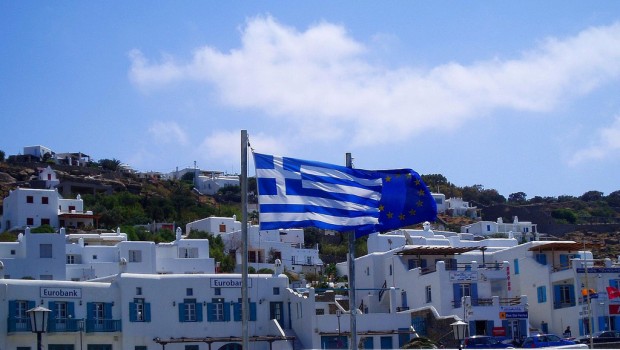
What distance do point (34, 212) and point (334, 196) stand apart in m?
96.4

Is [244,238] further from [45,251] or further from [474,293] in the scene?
[45,251]

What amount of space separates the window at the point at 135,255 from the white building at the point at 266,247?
51.2 feet

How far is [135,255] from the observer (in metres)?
82.9

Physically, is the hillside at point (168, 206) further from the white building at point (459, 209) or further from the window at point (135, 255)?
the window at point (135, 255)

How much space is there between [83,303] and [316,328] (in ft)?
42.2

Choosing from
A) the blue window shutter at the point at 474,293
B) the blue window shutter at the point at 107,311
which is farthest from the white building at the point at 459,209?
the blue window shutter at the point at 107,311

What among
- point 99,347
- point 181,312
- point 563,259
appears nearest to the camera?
point 99,347

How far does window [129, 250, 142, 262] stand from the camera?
82688 mm

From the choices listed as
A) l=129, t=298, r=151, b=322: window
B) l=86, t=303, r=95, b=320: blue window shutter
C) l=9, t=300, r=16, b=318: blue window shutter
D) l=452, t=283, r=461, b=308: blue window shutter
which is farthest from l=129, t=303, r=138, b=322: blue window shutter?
l=452, t=283, r=461, b=308: blue window shutter

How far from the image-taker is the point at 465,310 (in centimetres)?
6259

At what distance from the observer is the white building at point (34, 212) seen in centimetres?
11319

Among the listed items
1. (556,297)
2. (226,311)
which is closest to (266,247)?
(556,297)

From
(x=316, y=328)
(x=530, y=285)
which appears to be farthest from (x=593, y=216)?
(x=316, y=328)

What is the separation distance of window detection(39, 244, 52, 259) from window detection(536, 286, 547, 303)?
34.7 metres
